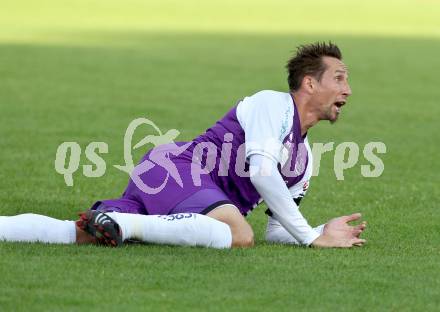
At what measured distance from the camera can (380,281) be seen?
7.27 meters

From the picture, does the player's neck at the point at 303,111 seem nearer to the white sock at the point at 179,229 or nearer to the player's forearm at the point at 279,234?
the player's forearm at the point at 279,234

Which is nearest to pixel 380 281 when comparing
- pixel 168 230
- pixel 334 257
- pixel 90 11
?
pixel 334 257

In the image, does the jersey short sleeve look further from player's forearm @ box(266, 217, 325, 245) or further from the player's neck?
player's forearm @ box(266, 217, 325, 245)

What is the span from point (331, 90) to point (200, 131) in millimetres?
7976

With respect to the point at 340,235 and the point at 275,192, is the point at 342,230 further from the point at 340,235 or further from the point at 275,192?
the point at 275,192

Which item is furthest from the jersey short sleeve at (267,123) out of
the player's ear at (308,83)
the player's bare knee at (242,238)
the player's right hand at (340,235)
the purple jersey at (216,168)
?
the player's right hand at (340,235)

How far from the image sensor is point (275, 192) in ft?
27.0

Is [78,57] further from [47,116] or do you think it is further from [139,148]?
[139,148]

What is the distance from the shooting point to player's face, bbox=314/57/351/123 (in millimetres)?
8648

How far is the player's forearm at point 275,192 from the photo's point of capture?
27.0ft

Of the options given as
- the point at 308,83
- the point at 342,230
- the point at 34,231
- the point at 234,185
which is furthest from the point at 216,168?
the point at 34,231

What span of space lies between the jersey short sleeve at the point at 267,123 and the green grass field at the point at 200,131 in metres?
0.73

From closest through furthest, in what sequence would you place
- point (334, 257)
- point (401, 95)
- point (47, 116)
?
point (334, 257) → point (47, 116) → point (401, 95)

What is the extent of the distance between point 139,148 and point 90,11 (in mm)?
29427
